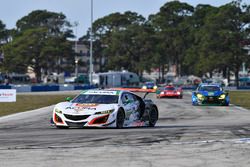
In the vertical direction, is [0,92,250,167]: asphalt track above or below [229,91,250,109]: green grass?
above

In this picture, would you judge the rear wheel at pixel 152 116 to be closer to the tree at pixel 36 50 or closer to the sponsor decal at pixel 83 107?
the sponsor decal at pixel 83 107

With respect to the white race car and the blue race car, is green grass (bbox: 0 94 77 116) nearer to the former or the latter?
the blue race car

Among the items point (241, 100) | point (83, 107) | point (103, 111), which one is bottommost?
point (241, 100)

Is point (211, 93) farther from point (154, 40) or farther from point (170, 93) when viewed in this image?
point (154, 40)

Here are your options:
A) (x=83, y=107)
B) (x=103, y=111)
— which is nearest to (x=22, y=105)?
(x=83, y=107)

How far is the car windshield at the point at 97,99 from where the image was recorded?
18672 millimetres

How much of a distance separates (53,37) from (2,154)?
100.0 meters

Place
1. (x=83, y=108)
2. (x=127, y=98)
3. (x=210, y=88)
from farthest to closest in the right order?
1. (x=210, y=88)
2. (x=127, y=98)
3. (x=83, y=108)

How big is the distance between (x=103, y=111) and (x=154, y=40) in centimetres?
9965

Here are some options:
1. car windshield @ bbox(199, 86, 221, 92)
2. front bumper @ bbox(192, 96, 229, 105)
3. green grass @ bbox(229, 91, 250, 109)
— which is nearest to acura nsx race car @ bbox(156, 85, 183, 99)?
green grass @ bbox(229, 91, 250, 109)

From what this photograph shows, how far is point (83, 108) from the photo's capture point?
58.5 feet

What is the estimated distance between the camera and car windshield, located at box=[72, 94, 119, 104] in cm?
1867

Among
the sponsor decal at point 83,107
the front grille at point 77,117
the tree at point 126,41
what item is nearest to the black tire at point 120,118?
the sponsor decal at point 83,107

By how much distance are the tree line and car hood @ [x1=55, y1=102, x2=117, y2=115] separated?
76.2m
